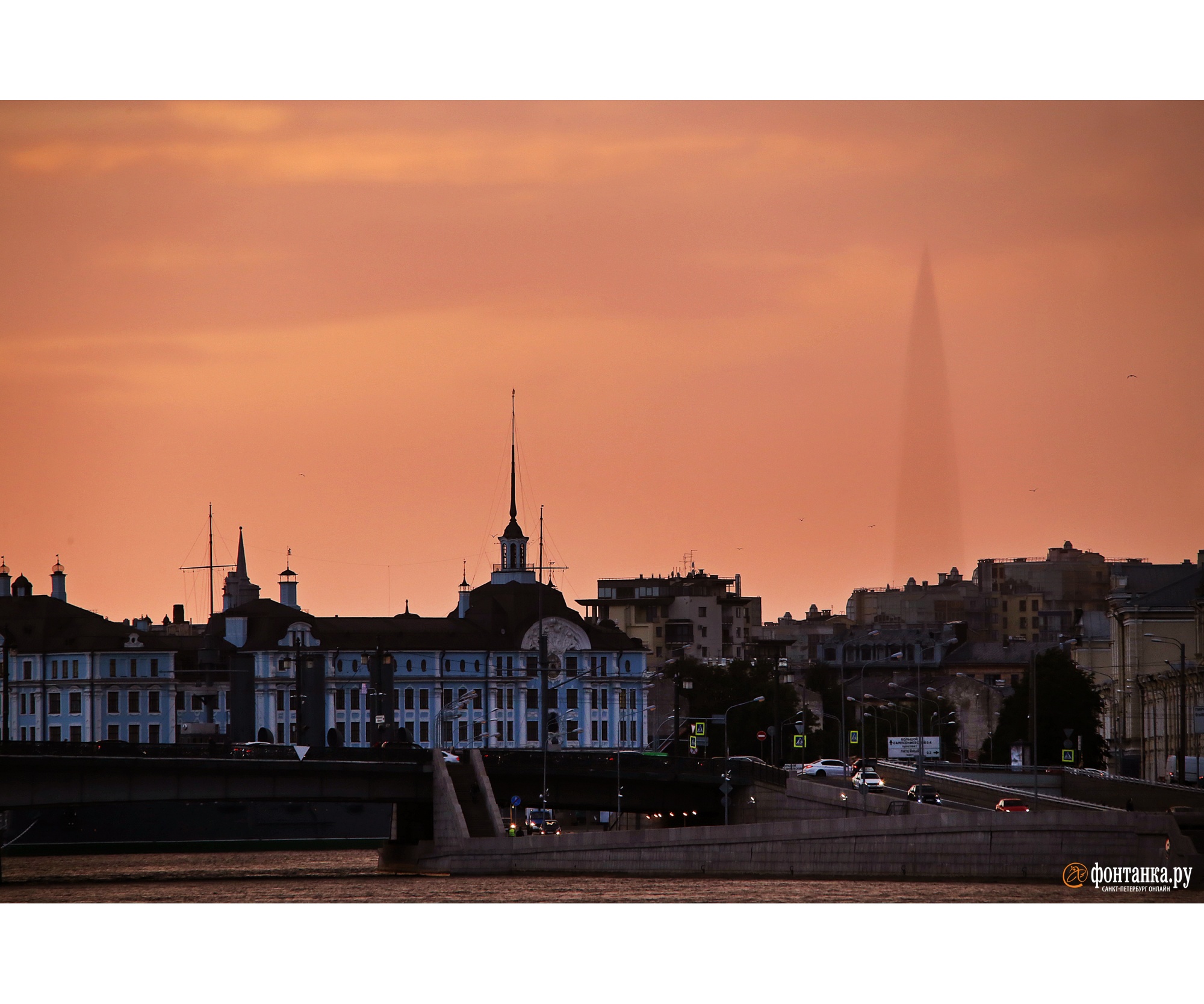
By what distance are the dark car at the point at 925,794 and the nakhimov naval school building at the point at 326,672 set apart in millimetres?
45163

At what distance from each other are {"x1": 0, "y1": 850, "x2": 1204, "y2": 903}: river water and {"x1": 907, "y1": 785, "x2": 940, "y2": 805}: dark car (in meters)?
13.5

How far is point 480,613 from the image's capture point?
475 ft

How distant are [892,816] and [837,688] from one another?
101145mm

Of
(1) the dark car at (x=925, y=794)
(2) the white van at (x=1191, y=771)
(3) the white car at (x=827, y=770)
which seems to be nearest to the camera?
(1) the dark car at (x=925, y=794)

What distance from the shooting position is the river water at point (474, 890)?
2189 inches

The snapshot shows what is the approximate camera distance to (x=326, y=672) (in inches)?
5344

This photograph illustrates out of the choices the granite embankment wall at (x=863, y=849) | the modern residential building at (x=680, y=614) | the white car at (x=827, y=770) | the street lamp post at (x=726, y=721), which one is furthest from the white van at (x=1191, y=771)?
the modern residential building at (x=680, y=614)

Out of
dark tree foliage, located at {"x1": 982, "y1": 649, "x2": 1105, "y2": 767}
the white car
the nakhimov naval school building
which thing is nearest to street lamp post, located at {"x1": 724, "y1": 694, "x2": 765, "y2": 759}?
the white car

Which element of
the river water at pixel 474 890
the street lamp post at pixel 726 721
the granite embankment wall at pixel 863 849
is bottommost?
the river water at pixel 474 890

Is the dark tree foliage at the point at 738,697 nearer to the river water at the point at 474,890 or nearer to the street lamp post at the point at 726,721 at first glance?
the street lamp post at the point at 726,721

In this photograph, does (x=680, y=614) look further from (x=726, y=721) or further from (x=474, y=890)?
(x=474, y=890)

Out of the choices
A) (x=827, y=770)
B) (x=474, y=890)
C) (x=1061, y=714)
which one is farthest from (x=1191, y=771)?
(x=474, y=890)

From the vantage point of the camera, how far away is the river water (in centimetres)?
5559
